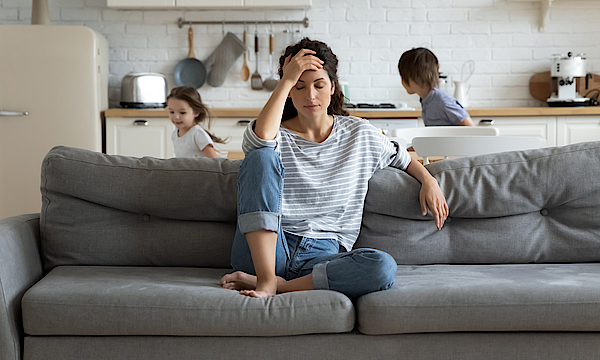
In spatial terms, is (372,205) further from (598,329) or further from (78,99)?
(78,99)

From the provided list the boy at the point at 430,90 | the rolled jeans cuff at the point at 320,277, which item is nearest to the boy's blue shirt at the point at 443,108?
the boy at the point at 430,90

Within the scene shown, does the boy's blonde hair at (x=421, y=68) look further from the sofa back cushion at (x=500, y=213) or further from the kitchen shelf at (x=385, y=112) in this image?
the sofa back cushion at (x=500, y=213)

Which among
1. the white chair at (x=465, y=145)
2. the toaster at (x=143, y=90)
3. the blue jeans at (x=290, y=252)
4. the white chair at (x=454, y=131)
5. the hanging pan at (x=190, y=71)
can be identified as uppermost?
the hanging pan at (x=190, y=71)

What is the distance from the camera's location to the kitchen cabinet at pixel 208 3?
12.6 feet

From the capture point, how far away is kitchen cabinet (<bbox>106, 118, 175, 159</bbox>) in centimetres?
367

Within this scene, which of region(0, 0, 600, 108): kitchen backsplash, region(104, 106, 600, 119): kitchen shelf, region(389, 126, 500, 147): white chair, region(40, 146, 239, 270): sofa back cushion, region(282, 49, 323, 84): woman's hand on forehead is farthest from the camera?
region(0, 0, 600, 108): kitchen backsplash

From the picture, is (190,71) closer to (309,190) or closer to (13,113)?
(13,113)

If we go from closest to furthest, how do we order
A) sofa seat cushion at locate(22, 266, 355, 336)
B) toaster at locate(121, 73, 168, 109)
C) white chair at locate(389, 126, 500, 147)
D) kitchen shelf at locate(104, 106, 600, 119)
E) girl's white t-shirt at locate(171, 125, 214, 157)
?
sofa seat cushion at locate(22, 266, 355, 336), white chair at locate(389, 126, 500, 147), girl's white t-shirt at locate(171, 125, 214, 157), kitchen shelf at locate(104, 106, 600, 119), toaster at locate(121, 73, 168, 109)

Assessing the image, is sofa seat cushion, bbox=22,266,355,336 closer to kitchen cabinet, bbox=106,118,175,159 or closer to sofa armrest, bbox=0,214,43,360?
sofa armrest, bbox=0,214,43,360

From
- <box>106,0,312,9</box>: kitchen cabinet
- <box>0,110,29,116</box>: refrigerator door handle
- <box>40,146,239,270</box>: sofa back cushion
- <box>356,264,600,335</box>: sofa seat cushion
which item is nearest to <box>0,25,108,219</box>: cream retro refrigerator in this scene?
<box>0,110,29,116</box>: refrigerator door handle

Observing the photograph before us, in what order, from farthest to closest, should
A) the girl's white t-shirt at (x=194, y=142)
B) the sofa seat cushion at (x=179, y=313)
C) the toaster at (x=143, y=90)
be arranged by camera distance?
Answer: the toaster at (x=143, y=90)
the girl's white t-shirt at (x=194, y=142)
the sofa seat cushion at (x=179, y=313)

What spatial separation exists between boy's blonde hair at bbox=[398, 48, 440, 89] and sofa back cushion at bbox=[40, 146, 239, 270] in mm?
1359

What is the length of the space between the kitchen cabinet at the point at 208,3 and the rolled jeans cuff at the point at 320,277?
287 cm

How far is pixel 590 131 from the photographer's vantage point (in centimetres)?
370
